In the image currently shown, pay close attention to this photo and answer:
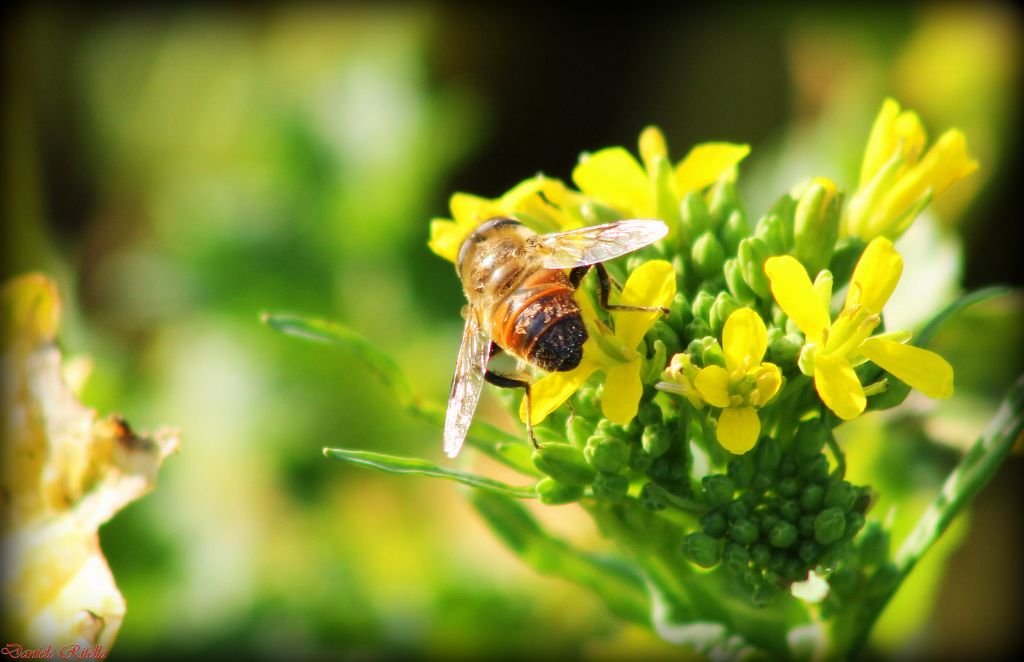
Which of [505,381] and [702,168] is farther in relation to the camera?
[702,168]

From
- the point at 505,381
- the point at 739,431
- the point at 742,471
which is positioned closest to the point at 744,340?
the point at 739,431

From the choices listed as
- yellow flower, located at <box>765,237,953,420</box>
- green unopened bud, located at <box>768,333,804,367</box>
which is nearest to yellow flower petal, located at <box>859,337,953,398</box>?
yellow flower, located at <box>765,237,953,420</box>

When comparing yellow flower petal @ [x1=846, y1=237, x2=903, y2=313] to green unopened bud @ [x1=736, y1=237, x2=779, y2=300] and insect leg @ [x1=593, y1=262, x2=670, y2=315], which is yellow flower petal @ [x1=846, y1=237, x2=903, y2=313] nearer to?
green unopened bud @ [x1=736, y1=237, x2=779, y2=300]

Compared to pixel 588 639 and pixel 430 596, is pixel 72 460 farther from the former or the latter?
pixel 588 639

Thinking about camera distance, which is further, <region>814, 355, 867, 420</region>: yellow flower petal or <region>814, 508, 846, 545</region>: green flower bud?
<region>814, 508, 846, 545</region>: green flower bud

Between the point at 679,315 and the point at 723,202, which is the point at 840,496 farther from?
the point at 723,202

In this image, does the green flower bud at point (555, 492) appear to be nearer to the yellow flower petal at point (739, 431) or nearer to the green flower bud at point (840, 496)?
the yellow flower petal at point (739, 431)
